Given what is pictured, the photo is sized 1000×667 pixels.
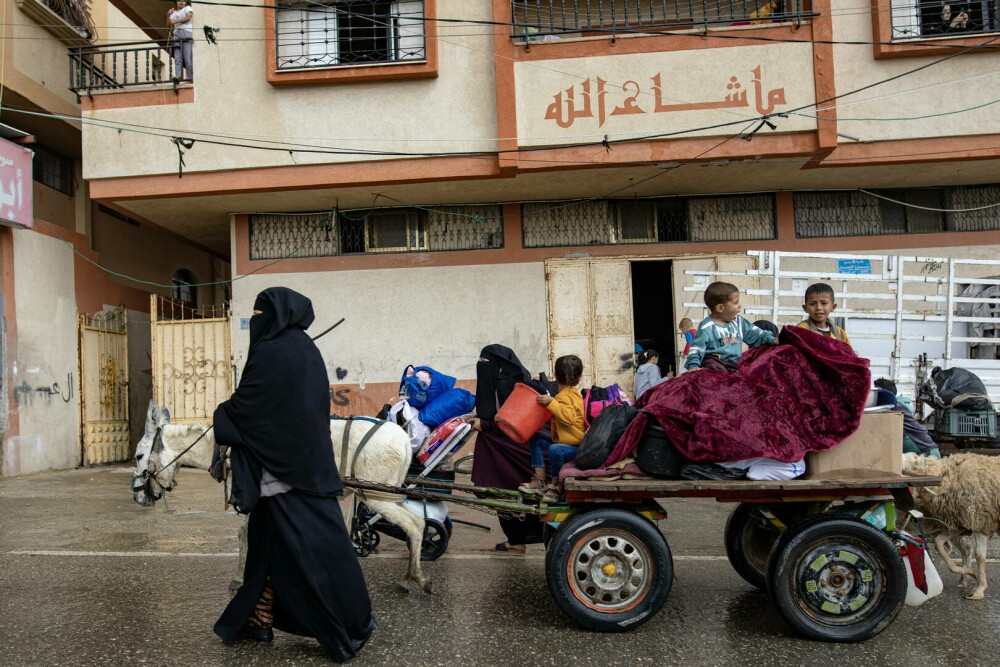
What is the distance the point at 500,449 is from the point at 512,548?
3.85 feet

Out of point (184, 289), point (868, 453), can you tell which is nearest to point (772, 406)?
point (868, 453)

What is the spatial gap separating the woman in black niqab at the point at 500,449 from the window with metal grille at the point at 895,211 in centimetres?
715

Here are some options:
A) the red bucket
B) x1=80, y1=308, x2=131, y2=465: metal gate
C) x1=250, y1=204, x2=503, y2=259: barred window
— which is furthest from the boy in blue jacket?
x1=80, y1=308, x2=131, y2=465: metal gate

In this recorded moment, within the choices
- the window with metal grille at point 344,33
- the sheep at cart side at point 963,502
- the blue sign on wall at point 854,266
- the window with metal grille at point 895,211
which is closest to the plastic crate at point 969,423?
the blue sign on wall at point 854,266

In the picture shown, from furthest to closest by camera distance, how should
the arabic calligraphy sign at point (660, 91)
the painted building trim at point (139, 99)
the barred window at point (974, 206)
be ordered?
1. the barred window at point (974, 206)
2. the painted building trim at point (139, 99)
3. the arabic calligraphy sign at point (660, 91)

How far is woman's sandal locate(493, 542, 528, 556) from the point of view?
270 inches

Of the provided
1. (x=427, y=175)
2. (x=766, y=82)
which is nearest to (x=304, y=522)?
(x=427, y=175)

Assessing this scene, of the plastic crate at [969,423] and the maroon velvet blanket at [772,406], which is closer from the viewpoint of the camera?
the maroon velvet blanket at [772,406]

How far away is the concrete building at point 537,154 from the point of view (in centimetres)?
1063

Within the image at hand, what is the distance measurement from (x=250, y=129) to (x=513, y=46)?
397 centimetres

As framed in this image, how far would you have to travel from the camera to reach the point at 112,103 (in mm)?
11508

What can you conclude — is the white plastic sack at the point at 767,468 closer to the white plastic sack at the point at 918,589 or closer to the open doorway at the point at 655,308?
the white plastic sack at the point at 918,589

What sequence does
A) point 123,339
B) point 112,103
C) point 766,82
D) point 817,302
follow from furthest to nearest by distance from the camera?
point 123,339 < point 112,103 < point 766,82 < point 817,302

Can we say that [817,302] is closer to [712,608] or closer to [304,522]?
[712,608]
